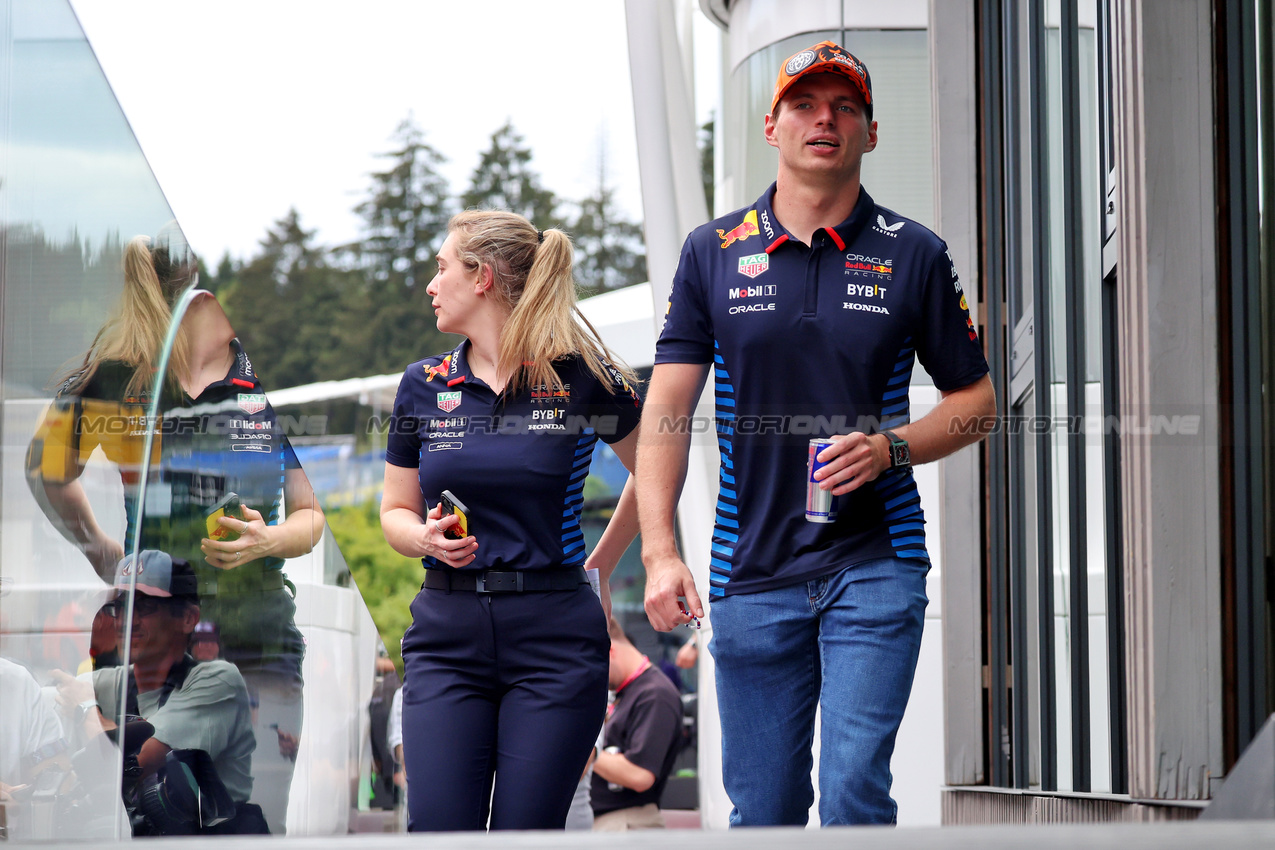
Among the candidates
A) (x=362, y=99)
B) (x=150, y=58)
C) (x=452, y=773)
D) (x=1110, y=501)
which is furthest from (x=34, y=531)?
(x=150, y=58)

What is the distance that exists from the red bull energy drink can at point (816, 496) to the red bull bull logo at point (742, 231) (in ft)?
1.91

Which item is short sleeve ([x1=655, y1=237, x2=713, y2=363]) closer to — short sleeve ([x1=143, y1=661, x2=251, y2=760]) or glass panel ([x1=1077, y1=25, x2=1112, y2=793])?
glass panel ([x1=1077, y1=25, x2=1112, y2=793])

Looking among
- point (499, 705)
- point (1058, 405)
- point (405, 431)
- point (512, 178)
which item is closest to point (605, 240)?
point (512, 178)

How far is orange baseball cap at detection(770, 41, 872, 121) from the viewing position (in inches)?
124

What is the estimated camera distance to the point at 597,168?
47812mm

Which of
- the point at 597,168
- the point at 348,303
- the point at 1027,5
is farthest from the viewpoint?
the point at 597,168

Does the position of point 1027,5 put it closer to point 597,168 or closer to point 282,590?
point 282,590

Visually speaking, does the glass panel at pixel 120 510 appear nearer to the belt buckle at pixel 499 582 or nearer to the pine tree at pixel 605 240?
the belt buckle at pixel 499 582

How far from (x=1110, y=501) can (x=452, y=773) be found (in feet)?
6.09

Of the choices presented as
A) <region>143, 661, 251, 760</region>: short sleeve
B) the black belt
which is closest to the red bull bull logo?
the black belt

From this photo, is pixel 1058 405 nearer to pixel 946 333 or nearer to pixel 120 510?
pixel 946 333

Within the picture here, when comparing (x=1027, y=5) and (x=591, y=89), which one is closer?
(x=1027, y=5)

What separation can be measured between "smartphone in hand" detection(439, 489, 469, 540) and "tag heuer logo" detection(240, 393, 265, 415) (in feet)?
3.23

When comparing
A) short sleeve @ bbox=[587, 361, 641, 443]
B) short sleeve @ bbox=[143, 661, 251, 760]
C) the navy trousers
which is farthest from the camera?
short sleeve @ bbox=[143, 661, 251, 760]
